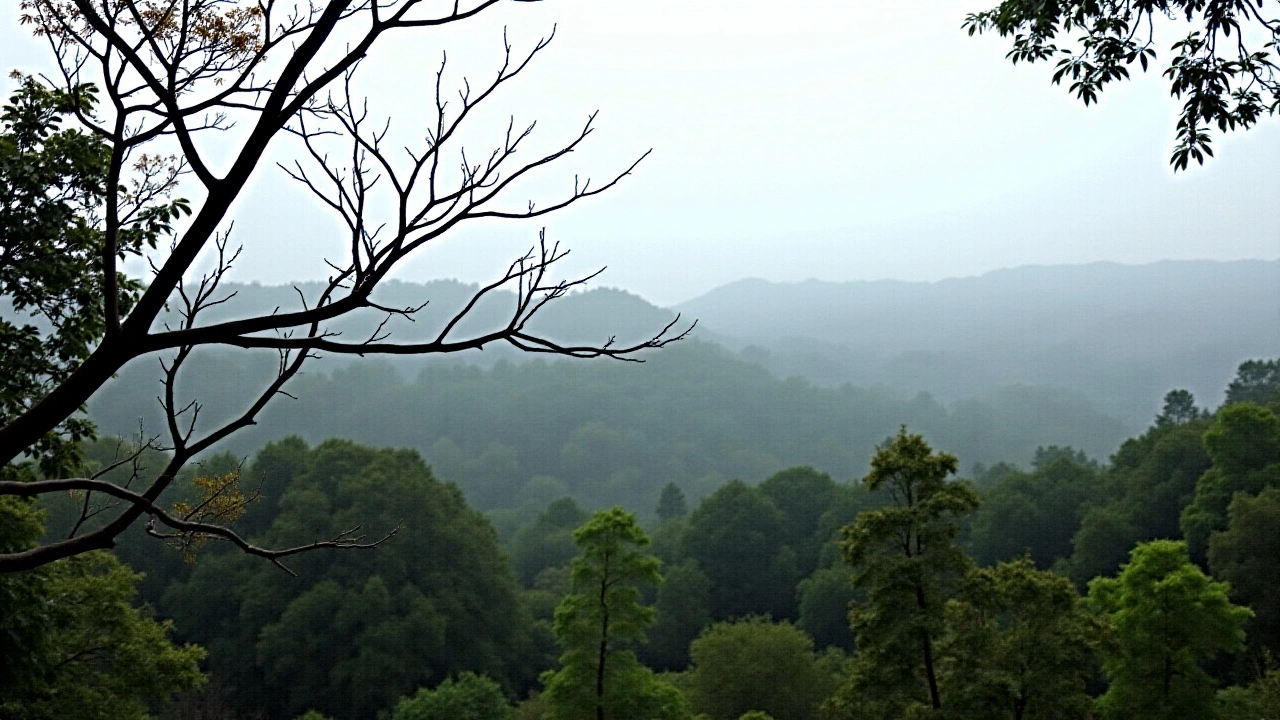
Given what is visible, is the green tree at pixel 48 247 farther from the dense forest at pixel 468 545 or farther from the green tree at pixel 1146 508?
the green tree at pixel 1146 508

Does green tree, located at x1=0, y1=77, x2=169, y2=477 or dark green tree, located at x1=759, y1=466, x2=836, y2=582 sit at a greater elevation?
green tree, located at x1=0, y1=77, x2=169, y2=477

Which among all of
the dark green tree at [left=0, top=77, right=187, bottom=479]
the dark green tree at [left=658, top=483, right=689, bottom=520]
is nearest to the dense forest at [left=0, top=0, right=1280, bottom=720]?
the dark green tree at [left=0, top=77, right=187, bottom=479]

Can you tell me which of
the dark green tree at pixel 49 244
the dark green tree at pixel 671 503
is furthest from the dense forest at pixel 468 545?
the dark green tree at pixel 671 503

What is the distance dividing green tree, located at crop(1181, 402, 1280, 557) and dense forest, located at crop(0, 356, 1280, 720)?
0.09m

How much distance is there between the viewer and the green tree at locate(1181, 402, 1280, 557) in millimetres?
33594

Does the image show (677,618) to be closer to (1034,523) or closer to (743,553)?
(743,553)

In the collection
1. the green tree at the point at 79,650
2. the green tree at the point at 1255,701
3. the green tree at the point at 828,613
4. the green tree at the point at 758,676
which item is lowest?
the green tree at the point at 828,613

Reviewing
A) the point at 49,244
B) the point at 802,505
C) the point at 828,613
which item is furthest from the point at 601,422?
the point at 49,244

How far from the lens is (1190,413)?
226ft

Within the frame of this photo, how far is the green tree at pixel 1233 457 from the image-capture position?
33594 millimetres

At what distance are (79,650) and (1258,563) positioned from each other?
31970mm

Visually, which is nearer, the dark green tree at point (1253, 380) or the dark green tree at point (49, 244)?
the dark green tree at point (49, 244)

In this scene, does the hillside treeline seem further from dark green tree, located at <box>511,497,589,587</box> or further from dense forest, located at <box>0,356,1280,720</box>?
dense forest, located at <box>0,356,1280,720</box>

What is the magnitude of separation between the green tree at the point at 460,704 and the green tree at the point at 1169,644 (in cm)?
1512
